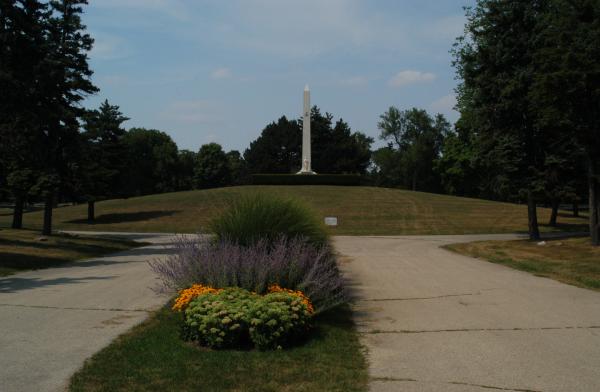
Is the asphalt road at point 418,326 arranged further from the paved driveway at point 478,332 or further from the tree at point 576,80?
the tree at point 576,80

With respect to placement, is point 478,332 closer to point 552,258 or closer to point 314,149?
point 552,258

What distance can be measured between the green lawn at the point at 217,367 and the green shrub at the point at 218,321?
0.16 metres

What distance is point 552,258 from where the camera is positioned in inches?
773

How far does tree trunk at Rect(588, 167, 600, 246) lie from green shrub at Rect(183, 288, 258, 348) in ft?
62.8

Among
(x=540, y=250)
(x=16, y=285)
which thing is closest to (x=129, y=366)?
(x=16, y=285)

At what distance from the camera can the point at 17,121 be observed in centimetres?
2311

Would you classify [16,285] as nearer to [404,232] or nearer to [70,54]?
[70,54]

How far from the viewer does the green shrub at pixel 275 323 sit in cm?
666

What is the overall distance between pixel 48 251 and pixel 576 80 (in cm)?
2031

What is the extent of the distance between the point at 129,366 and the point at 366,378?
2425mm

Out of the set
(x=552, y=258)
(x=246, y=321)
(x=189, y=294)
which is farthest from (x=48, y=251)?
(x=552, y=258)

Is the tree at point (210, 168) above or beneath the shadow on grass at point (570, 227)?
above

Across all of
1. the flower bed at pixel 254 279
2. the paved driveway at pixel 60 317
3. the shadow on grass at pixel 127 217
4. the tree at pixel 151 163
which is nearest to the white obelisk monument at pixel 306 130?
the shadow on grass at pixel 127 217

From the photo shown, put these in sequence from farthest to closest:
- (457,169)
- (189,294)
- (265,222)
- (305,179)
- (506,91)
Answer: (457,169)
(305,179)
(506,91)
(265,222)
(189,294)
